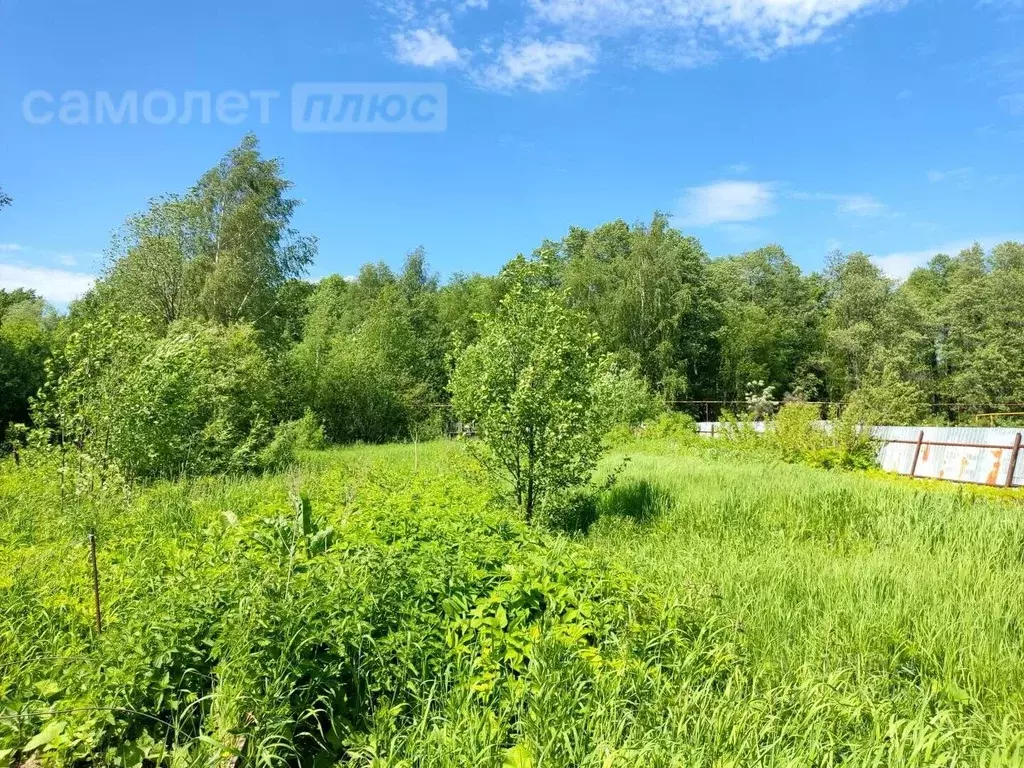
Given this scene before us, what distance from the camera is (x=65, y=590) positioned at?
3.50 m

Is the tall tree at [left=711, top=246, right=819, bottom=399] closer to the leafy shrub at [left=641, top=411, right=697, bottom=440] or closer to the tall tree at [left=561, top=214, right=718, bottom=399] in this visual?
the tall tree at [left=561, top=214, right=718, bottom=399]

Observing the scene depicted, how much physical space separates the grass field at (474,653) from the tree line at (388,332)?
161 inches

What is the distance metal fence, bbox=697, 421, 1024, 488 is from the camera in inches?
506

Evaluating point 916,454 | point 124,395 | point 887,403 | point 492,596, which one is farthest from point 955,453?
point 124,395

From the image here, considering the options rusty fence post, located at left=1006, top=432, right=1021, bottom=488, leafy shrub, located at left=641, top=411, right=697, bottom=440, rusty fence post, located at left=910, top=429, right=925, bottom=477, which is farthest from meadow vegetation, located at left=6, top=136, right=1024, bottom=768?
leafy shrub, located at left=641, top=411, right=697, bottom=440

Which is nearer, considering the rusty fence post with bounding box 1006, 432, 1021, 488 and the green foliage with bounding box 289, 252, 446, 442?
the rusty fence post with bounding box 1006, 432, 1021, 488

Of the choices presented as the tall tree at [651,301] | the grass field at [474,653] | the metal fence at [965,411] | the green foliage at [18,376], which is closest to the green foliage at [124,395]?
the grass field at [474,653]

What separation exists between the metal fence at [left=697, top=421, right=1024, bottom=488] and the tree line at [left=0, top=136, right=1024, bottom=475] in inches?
108

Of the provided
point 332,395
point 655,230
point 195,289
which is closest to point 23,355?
point 195,289

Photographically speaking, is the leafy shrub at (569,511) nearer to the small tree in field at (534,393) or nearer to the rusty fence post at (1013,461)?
the small tree in field at (534,393)

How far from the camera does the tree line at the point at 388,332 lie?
8.21 metres

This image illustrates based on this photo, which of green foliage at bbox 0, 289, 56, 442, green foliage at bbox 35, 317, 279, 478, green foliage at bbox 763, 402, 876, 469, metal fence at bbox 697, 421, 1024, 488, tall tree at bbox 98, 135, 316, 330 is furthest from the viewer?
tall tree at bbox 98, 135, 316, 330

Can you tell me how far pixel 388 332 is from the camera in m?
33.1

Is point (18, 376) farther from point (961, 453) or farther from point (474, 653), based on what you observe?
point (961, 453)
